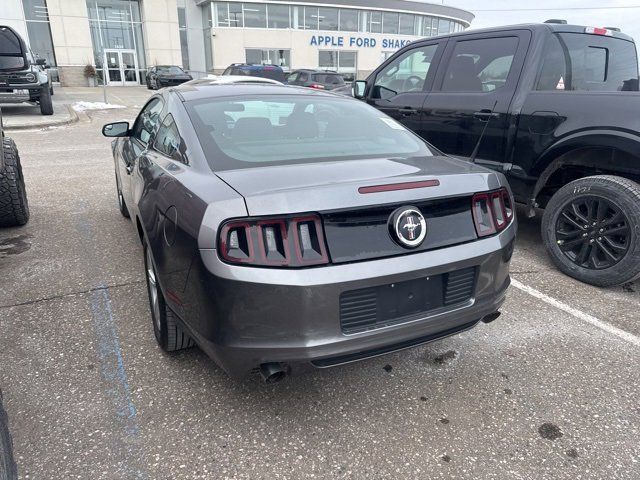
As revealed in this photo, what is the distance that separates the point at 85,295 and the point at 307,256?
2299 millimetres

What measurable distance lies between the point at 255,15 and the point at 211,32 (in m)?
3.62

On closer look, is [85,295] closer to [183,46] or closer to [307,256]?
[307,256]

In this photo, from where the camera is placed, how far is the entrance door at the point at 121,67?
3341 centimetres

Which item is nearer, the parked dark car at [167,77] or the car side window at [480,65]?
the car side window at [480,65]

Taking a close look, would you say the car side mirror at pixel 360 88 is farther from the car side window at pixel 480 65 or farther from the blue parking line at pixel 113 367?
the blue parking line at pixel 113 367

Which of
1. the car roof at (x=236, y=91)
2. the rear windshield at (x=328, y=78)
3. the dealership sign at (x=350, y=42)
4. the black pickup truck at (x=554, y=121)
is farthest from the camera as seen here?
the dealership sign at (x=350, y=42)

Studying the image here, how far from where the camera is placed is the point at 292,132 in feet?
9.41

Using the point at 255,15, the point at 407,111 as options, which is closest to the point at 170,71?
the point at 255,15

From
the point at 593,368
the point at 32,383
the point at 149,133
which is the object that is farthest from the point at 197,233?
the point at 593,368

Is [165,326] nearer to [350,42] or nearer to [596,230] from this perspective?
[596,230]

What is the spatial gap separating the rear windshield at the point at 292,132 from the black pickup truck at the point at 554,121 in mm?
1489

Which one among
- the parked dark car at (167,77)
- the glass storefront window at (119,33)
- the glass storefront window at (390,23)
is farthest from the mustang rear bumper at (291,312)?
the glass storefront window at (390,23)

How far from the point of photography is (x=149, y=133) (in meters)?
3.43

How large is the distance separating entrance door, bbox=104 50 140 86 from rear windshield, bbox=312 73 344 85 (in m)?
20.3
